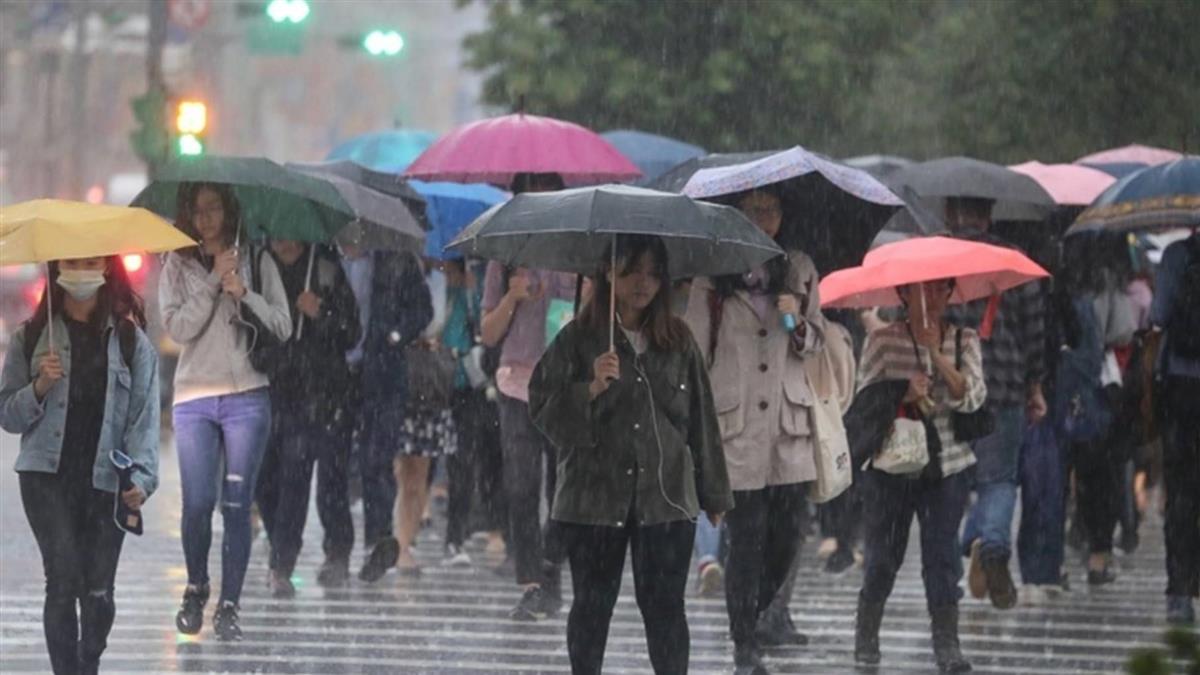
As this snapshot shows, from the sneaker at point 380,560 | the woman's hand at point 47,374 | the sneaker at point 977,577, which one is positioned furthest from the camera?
the sneaker at point 380,560

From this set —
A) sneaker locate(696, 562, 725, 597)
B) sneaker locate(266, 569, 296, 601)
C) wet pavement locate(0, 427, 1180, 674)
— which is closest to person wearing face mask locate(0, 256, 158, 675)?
wet pavement locate(0, 427, 1180, 674)

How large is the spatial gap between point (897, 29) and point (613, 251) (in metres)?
20.1

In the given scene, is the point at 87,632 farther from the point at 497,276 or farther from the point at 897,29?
the point at 897,29

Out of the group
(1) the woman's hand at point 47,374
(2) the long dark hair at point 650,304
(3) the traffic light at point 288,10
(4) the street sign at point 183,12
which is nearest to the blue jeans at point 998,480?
(2) the long dark hair at point 650,304

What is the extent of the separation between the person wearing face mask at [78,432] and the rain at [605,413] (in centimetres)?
1

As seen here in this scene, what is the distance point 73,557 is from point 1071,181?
8631mm

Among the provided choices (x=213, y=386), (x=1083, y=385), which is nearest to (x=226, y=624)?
(x=213, y=386)

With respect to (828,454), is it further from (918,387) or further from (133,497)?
(133,497)

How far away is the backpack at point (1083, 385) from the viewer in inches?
559

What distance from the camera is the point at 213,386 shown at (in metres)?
11.2

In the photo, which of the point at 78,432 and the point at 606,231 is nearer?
the point at 606,231

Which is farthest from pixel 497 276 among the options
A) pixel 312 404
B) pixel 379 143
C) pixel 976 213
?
pixel 379 143

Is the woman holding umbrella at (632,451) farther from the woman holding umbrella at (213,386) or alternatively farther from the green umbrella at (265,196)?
the green umbrella at (265,196)

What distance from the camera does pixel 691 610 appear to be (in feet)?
42.1
